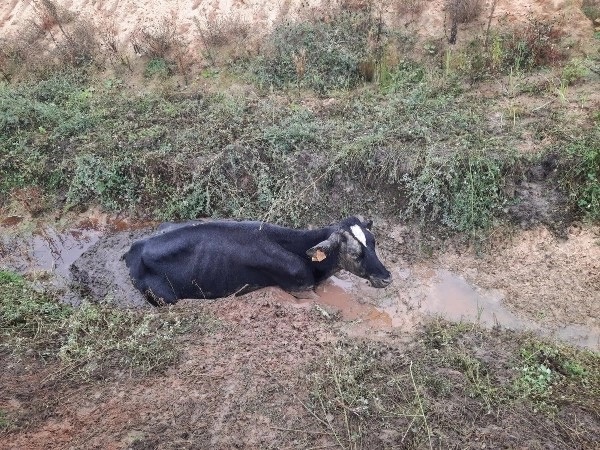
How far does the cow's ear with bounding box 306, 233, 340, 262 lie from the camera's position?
616 centimetres

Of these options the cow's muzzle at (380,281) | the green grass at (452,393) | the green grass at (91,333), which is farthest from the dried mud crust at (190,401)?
the cow's muzzle at (380,281)

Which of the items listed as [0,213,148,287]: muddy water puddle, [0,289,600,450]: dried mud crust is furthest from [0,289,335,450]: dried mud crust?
[0,213,148,287]: muddy water puddle

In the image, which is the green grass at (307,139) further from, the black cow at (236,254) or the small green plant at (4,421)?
the small green plant at (4,421)

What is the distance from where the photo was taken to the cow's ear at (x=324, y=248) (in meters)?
6.16

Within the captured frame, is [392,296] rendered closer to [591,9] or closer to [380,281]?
[380,281]

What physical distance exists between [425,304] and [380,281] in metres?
0.76

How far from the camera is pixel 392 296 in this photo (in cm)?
677

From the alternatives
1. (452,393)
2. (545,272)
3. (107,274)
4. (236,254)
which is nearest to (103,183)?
(107,274)

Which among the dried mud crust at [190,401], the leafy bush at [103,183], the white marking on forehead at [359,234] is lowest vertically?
the dried mud crust at [190,401]

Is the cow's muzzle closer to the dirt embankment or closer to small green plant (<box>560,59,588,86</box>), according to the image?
small green plant (<box>560,59,588,86</box>)

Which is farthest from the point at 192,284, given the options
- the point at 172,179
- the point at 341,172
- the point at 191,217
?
the point at 341,172

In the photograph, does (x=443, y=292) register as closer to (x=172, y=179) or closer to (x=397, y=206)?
(x=397, y=206)

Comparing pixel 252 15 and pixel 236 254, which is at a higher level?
pixel 252 15

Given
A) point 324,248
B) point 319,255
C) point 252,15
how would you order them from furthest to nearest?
point 252,15, point 324,248, point 319,255
